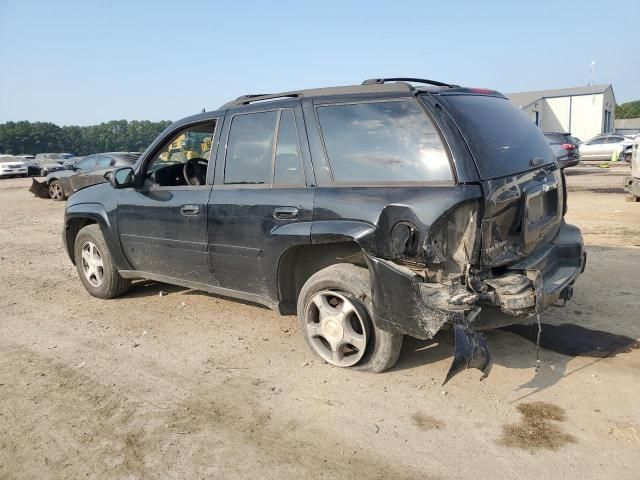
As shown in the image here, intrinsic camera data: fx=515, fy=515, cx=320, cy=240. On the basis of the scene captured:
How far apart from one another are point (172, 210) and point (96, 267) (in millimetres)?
1704

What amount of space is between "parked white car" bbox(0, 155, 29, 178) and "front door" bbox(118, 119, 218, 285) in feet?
112

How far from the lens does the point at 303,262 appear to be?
409 centimetres

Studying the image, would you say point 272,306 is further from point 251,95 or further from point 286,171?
point 251,95

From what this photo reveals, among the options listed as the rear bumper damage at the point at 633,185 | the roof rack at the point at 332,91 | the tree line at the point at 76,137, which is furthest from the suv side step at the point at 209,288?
the tree line at the point at 76,137

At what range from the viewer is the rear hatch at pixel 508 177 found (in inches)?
126

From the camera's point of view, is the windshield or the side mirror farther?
the side mirror

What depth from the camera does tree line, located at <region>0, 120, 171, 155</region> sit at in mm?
72000

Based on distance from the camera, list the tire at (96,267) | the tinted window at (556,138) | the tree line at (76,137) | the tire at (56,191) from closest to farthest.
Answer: the tire at (96,267), the tire at (56,191), the tinted window at (556,138), the tree line at (76,137)

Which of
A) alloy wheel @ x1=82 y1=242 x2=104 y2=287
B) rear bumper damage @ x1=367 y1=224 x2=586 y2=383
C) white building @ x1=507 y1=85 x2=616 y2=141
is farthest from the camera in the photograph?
white building @ x1=507 y1=85 x2=616 y2=141

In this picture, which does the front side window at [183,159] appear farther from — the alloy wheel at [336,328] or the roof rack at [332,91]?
the alloy wheel at [336,328]

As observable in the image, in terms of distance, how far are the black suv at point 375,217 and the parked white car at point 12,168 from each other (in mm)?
34696

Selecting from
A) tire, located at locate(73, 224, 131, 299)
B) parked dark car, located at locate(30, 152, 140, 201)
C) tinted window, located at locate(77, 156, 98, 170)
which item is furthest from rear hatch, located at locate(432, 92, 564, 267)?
tinted window, located at locate(77, 156, 98, 170)

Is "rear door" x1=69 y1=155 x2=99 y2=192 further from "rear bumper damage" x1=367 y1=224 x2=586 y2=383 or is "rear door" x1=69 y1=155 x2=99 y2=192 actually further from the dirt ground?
"rear bumper damage" x1=367 y1=224 x2=586 y2=383

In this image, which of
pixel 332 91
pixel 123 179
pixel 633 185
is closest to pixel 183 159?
pixel 123 179
